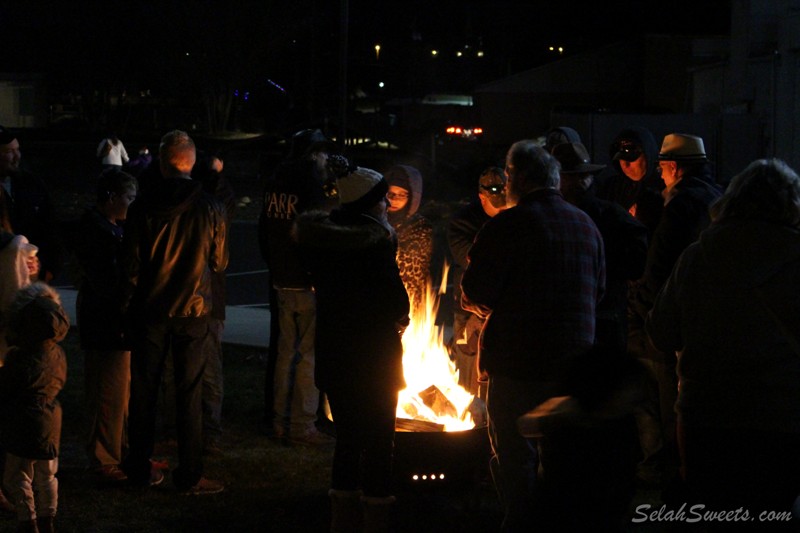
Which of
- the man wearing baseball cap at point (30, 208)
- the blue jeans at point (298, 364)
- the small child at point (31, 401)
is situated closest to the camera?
the small child at point (31, 401)

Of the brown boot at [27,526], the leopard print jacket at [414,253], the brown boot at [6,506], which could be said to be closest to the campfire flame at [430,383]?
the leopard print jacket at [414,253]

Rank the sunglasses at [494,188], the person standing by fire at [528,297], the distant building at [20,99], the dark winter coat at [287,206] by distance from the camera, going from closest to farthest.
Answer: the person standing by fire at [528,297]
the sunglasses at [494,188]
the dark winter coat at [287,206]
the distant building at [20,99]

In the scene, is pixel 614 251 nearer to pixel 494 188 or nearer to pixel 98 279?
pixel 494 188

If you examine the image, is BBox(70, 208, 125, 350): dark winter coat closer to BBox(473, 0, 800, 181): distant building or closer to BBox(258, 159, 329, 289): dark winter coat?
BBox(258, 159, 329, 289): dark winter coat

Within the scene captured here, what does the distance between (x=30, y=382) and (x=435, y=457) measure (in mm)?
2230

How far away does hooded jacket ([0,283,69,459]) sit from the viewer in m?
5.76

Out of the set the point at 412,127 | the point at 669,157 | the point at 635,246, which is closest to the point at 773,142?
the point at 669,157

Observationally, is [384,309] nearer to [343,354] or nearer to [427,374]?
[343,354]

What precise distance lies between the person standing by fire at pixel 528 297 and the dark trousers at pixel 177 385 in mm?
2164

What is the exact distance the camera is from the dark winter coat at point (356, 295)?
5664 mm

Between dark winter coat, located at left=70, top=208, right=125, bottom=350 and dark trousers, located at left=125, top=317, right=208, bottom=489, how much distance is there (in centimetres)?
26

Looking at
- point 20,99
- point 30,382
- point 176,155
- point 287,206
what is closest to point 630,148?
point 287,206

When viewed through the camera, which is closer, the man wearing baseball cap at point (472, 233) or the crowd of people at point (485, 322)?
the crowd of people at point (485, 322)

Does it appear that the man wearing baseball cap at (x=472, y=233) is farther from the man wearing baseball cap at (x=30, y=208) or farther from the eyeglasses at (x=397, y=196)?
the man wearing baseball cap at (x=30, y=208)
